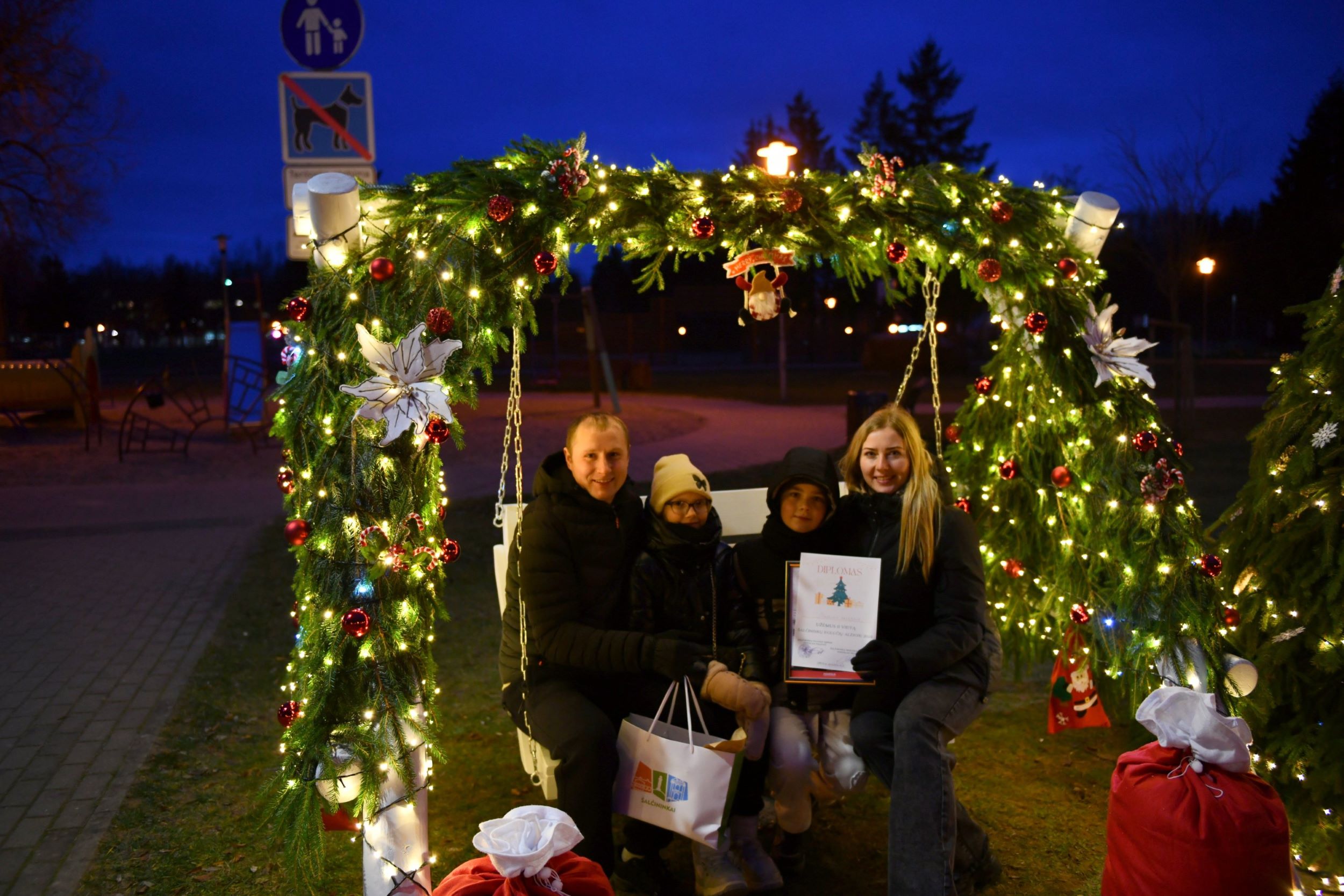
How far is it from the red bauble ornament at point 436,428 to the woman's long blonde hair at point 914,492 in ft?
4.98

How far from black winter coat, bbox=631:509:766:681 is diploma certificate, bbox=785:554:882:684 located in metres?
0.23

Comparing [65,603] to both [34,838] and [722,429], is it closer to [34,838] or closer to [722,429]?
[34,838]

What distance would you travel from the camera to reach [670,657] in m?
3.63

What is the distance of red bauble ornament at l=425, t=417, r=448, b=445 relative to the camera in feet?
11.1

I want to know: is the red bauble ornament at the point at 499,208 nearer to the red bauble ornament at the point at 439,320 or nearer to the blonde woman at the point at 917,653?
the red bauble ornament at the point at 439,320

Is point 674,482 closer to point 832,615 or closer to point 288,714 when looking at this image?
point 832,615

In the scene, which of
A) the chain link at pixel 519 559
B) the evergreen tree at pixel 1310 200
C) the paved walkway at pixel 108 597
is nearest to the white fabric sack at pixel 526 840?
the chain link at pixel 519 559

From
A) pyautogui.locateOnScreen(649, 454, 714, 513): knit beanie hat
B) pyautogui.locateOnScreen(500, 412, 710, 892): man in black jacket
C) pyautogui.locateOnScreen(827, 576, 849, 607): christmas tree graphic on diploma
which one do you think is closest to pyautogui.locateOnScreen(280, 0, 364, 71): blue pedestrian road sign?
pyautogui.locateOnScreen(500, 412, 710, 892): man in black jacket

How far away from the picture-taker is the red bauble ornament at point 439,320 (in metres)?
3.39

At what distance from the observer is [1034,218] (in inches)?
164

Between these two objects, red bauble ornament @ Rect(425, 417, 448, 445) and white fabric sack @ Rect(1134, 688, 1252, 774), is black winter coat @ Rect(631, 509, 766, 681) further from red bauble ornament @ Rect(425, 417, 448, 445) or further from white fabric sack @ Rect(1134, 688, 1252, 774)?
white fabric sack @ Rect(1134, 688, 1252, 774)

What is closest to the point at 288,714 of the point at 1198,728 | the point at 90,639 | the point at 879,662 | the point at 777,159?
the point at 879,662

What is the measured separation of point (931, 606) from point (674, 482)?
3.48 ft

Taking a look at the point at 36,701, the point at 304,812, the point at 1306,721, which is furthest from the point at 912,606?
the point at 36,701
